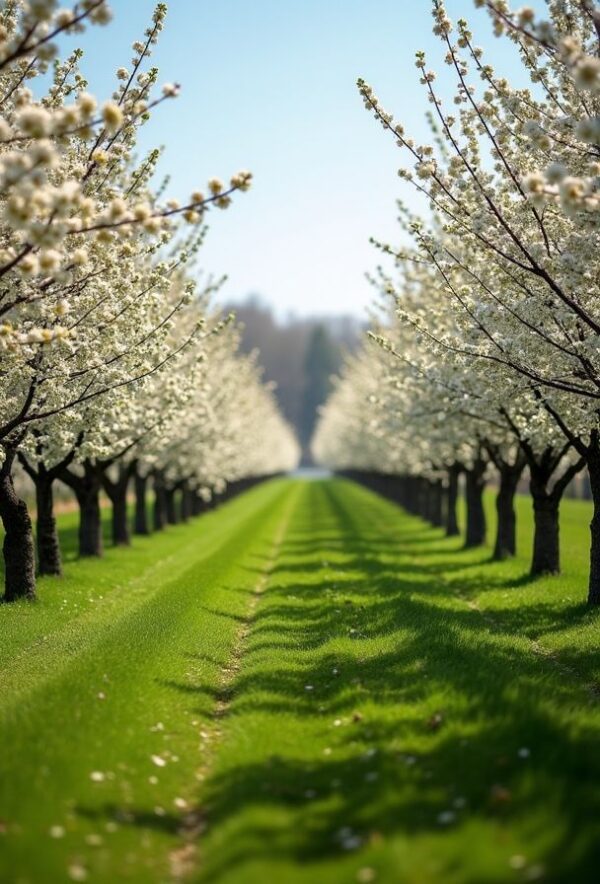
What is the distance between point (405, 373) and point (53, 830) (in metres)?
22.6

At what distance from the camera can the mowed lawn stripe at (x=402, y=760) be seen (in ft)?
21.6

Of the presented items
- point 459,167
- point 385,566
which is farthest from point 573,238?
point 385,566

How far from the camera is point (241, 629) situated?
1711 cm

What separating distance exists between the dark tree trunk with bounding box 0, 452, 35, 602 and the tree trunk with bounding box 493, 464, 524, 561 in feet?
49.7

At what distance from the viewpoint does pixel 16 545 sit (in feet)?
61.2

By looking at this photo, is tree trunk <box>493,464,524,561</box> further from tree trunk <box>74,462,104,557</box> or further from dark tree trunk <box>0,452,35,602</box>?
dark tree trunk <box>0,452,35,602</box>

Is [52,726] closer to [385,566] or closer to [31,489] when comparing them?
[385,566]

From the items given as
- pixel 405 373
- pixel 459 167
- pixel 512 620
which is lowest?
pixel 512 620

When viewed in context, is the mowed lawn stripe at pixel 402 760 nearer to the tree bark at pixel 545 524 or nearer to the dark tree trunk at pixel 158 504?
the tree bark at pixel 545 524

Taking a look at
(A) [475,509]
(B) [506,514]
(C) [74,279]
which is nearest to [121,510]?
(A) [475,509]

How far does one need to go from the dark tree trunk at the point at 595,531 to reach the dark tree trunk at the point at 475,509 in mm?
13637

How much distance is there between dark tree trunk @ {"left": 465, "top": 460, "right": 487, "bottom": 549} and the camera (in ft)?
105

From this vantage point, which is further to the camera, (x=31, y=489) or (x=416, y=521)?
(x=31, y=489)

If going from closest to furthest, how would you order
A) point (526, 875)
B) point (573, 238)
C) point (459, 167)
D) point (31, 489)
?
point (526, 875) < point (573, 238) < point (459, 167) < point (31, 489)
